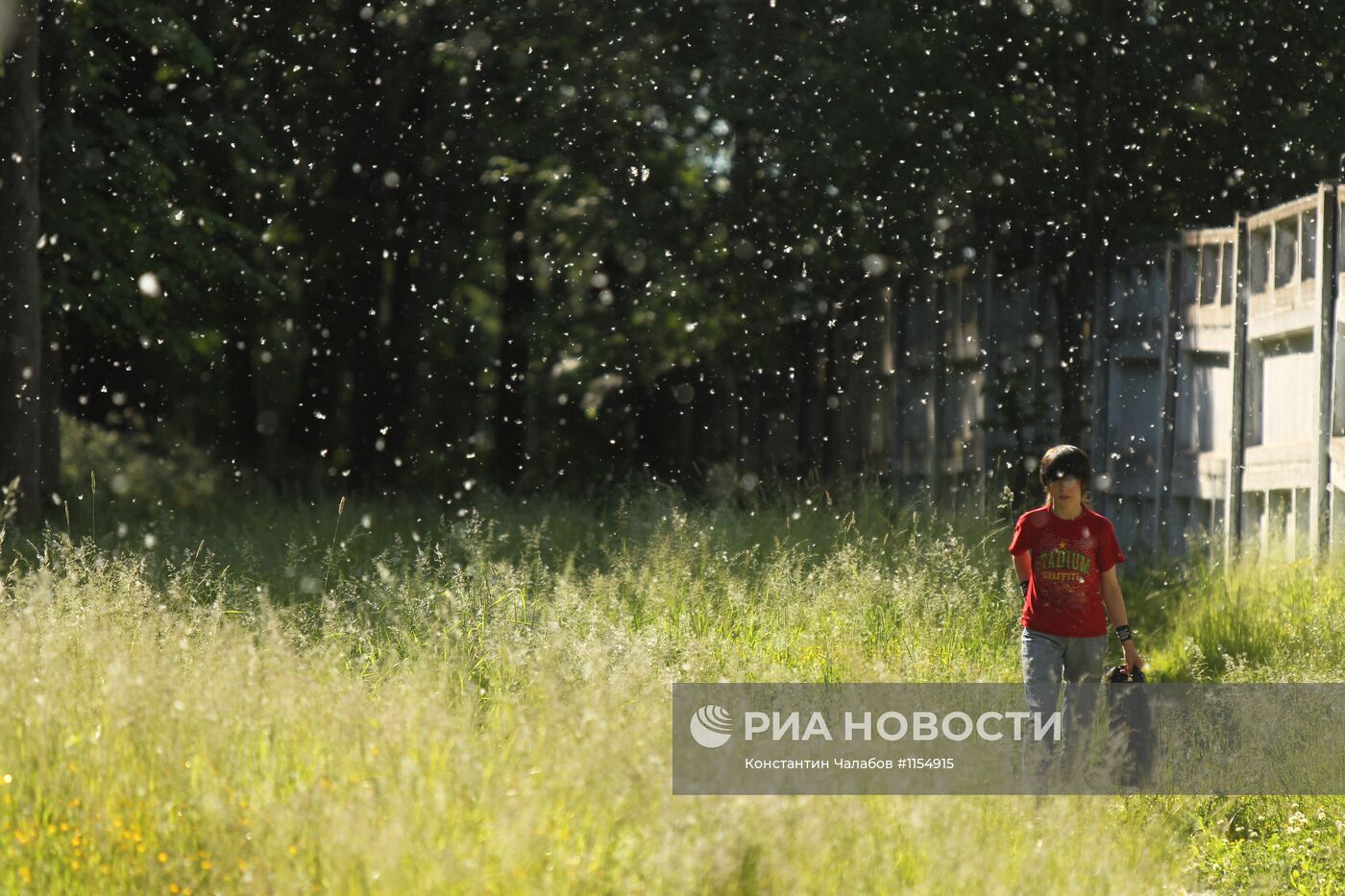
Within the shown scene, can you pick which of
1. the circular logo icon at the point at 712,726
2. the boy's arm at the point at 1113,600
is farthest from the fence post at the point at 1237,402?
the circular logo icon at the point at 712,726

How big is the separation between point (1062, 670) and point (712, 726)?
145 centimetres

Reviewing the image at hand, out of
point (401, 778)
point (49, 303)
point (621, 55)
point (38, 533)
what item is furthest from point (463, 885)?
point (621, 55)

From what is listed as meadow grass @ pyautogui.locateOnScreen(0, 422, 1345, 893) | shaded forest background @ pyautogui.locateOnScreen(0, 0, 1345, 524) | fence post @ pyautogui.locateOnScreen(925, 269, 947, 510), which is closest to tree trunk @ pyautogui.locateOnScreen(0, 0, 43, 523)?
shaded forest background @ pyautogui.locateOnScreen(0, 0, 1345, 524)

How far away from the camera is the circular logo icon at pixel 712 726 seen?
19.1 feet

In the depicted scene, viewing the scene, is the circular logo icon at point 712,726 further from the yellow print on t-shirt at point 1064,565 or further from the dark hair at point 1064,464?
the dark hair at point 1064,464

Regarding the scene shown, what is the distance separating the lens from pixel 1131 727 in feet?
22.4

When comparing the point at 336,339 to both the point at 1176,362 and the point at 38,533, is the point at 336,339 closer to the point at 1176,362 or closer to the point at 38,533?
the point at 38,533

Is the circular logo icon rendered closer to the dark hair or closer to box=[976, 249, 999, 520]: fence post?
the dark hair

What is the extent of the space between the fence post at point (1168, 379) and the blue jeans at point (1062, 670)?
507 cm

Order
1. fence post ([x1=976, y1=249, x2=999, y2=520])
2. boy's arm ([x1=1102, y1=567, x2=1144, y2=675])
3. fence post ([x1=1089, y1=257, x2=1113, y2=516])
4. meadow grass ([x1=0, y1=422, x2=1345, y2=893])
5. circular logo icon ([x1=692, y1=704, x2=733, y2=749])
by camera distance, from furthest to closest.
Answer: fence post ([x1=976, y1=249, x2=999, y2=520]) < fence post ([x1=1089, y1=257, x2=1113, y2=516]) < boy's arm ([x1=1102, y1=567, x2=1144, y2=675]) < circular logo icon ([x1=692, y1=704, x2=733, y2=749]) < meadow grass ([x1=0, y1=422, x2=1345, y2=893])

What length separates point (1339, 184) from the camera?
9.05 metres

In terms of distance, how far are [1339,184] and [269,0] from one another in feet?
41.5

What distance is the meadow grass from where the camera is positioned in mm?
4188

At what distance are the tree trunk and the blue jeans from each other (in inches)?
351
